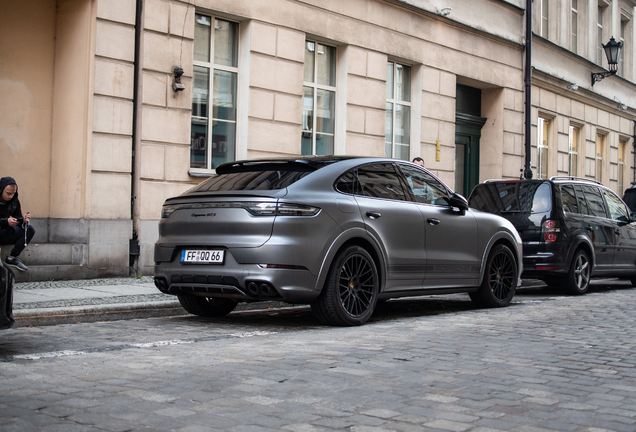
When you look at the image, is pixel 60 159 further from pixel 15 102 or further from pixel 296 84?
pixel 296 84

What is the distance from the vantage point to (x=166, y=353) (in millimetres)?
5828

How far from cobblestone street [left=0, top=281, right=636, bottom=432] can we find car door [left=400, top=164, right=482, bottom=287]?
73cm

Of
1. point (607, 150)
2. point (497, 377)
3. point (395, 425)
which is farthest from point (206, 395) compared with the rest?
point (607, 150)

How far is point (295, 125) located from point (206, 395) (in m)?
10.4

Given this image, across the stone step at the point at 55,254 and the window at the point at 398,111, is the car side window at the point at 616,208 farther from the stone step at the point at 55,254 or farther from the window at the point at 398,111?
the stone step at the point at 55,254

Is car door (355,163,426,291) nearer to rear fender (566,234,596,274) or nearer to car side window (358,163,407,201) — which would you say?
car side window (358,163,407,201)

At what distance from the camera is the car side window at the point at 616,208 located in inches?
518

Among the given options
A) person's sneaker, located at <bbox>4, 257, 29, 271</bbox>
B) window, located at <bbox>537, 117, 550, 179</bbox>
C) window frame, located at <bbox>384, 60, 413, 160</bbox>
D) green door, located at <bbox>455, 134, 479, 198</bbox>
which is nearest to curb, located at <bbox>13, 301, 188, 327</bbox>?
person's sneaker, located at <bbox>4, 257, 29, 271</bbox>

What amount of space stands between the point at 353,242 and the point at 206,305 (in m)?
1.84

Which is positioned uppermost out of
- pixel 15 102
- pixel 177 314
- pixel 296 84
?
pixel 296 84

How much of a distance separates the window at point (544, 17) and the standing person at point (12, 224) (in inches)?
686

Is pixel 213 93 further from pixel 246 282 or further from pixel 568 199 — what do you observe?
pixel 246 282

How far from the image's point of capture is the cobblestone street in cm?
395

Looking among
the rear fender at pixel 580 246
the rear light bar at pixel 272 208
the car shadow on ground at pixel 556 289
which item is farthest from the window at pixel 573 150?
the rear light bar at pixel 272 208
